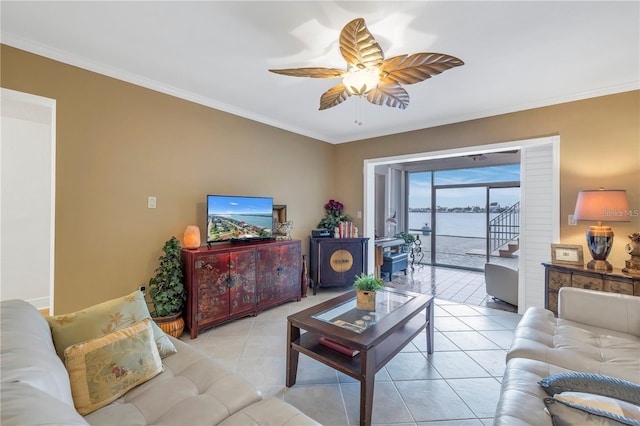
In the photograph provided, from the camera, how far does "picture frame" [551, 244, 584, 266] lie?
107 inches

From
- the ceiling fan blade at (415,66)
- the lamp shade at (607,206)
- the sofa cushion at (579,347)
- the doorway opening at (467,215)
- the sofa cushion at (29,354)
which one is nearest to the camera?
the sofa cushion at (29,354)

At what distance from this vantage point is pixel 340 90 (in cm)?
221

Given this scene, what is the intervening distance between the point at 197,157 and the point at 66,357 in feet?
7.79

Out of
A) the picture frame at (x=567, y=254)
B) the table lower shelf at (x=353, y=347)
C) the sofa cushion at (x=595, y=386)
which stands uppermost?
the picture frame at (x=567, y=254)

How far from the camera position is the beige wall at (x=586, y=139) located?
269cm

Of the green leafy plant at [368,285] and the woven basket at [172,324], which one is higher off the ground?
the green leafy plant at [368,285]

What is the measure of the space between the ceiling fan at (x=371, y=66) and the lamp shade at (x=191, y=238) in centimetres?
193

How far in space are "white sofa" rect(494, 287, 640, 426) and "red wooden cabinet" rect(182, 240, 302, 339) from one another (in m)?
2.52

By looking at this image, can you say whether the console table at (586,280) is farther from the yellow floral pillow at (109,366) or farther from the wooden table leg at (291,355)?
the yellow floral pillow at (109,366)

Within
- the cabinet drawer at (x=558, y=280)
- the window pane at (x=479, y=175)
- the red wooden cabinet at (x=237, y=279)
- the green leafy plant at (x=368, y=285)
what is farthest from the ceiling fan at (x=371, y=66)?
the window pane at (x=479, y=175)

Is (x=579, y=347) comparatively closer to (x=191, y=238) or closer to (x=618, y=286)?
(x=618, y=286)

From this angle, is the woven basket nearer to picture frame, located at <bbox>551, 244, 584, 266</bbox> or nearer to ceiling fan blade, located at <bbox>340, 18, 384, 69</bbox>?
ceiling fan blade, located at <bbox>340, 18, 384, 69</bbox>

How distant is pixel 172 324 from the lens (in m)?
2.64

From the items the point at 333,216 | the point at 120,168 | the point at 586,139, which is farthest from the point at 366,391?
the point at 586,139
